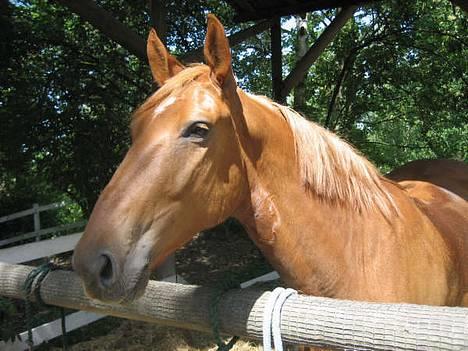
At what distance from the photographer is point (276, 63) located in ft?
19.3

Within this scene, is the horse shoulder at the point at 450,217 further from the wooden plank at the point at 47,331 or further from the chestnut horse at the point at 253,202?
the wooden plank at the point at 47,331

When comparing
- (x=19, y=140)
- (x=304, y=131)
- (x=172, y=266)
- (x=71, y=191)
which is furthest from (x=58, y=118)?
(x=304, y=131)

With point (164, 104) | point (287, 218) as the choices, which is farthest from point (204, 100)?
point (287, 218)

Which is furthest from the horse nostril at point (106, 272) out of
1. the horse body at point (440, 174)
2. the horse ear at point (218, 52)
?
the horse body at point (440, 174)

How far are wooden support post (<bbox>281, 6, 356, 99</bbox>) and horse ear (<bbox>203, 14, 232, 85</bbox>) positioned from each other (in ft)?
14.2

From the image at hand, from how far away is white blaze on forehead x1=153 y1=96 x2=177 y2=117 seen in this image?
1355mm

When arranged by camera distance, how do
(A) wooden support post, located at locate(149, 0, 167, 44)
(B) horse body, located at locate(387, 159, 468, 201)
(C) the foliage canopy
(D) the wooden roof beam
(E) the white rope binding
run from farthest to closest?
(C) the foliage canopy → (D) the wooden roof beam → (A) wooden support post, located at locate(149, 0, 167, 44) → (B) horse body, located at locate(387, 159, 468, 201) → (E) the white rope binding

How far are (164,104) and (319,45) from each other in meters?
4.60

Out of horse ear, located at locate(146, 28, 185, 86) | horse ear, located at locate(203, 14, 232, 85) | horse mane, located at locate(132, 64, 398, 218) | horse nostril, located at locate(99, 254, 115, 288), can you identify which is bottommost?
horse nostril, located at locate(99, 254, 115, 288)

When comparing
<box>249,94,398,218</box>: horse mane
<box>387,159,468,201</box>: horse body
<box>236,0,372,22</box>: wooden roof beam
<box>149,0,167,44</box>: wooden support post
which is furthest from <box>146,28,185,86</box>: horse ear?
<box>236,0,372,22</box>: wooden roof beam

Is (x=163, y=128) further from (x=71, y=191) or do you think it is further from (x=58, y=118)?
(x=71, y=191)

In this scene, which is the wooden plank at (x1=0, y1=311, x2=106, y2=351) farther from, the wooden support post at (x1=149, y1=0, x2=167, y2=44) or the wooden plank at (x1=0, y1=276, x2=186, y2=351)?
the wooden support post at (x1=149, y1=0, x2=167, y2=44)

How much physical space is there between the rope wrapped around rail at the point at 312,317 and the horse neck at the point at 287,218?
382 millimetres

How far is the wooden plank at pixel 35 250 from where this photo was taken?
3.67m
